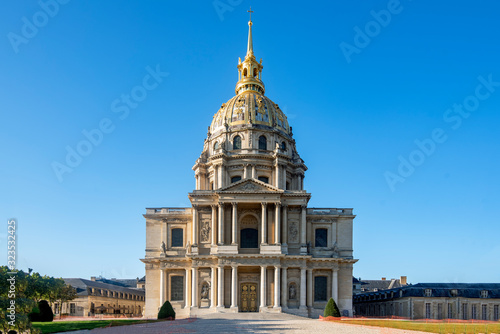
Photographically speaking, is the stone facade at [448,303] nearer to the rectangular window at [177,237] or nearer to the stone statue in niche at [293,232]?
the stone statue in niche at [293,232]

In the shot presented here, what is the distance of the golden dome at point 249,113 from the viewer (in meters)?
69.2

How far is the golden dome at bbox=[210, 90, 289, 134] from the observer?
6925cm

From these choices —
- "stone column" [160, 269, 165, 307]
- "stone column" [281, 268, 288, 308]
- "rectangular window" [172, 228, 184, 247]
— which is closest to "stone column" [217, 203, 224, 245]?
"rectangular window" [172, 228, 184, 247]

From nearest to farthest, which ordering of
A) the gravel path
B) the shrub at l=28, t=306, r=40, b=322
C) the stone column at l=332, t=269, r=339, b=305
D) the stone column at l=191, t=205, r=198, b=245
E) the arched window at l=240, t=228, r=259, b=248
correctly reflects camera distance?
the gravel path, the shrub at l=28, t=306, r=40, b=322, the stone column at l=332, t=269, r=339, b=305, the stone column at l=191, t=205, r=198, b=245, the arched window at l=240, t=228, r=259, b=248

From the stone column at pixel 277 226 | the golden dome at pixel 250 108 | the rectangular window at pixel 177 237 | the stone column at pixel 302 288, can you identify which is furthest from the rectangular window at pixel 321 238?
the golden dome at pixel 250 108

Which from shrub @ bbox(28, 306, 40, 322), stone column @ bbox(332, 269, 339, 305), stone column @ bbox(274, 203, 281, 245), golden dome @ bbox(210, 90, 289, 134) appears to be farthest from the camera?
golden dome @ bbox(210, 90, 289, 134)

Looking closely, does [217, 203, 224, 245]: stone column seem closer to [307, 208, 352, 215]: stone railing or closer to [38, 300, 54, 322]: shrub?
[307, 208, 352, 215]: stone railing

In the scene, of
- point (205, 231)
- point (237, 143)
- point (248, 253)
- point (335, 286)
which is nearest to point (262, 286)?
point (248, 253)

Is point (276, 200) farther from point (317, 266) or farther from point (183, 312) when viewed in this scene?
point (183, 312)

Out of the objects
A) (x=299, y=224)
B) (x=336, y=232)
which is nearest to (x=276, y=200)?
(x=299, y=224)

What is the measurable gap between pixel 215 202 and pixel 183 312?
13.0 meters

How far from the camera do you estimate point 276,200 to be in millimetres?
55531

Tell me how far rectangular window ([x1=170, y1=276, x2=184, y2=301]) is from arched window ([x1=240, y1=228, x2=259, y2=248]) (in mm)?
8523

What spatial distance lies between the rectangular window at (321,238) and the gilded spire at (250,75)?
84.9ft
